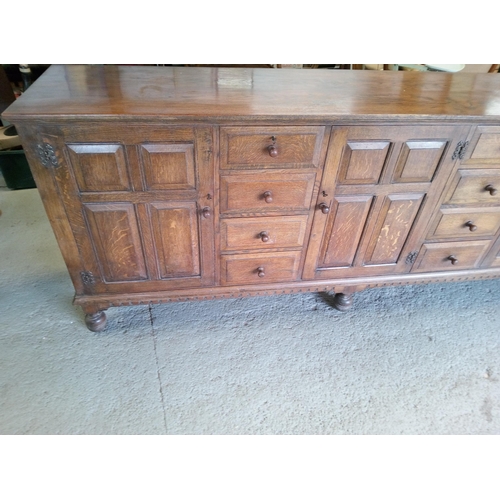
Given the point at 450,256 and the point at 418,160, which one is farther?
the point at 450,256

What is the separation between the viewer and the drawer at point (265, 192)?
121 cm

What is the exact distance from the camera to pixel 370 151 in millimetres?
1213

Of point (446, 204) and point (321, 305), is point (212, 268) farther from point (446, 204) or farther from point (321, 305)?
point (446, 204)

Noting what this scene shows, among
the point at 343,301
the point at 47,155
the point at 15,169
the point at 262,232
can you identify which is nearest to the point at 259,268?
the point at 262,232

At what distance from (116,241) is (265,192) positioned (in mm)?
548

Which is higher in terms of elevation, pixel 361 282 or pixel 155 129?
pixel 155 129

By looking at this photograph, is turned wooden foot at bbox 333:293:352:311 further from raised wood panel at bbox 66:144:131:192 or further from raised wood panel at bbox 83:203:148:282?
raised wood panel at bbox 66:144:131:192

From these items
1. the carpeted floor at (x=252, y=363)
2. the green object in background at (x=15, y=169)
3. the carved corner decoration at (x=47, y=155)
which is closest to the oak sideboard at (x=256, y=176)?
the carved corner decoration at (x=47, y=155)

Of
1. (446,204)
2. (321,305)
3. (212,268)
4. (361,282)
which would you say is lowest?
(321,305)

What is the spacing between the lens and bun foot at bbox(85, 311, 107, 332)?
1.49 metres

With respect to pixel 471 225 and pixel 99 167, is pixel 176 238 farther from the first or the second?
pixel 471 225

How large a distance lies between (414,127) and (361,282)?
0.66 meters

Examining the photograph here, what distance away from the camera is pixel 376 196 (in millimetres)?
1332
